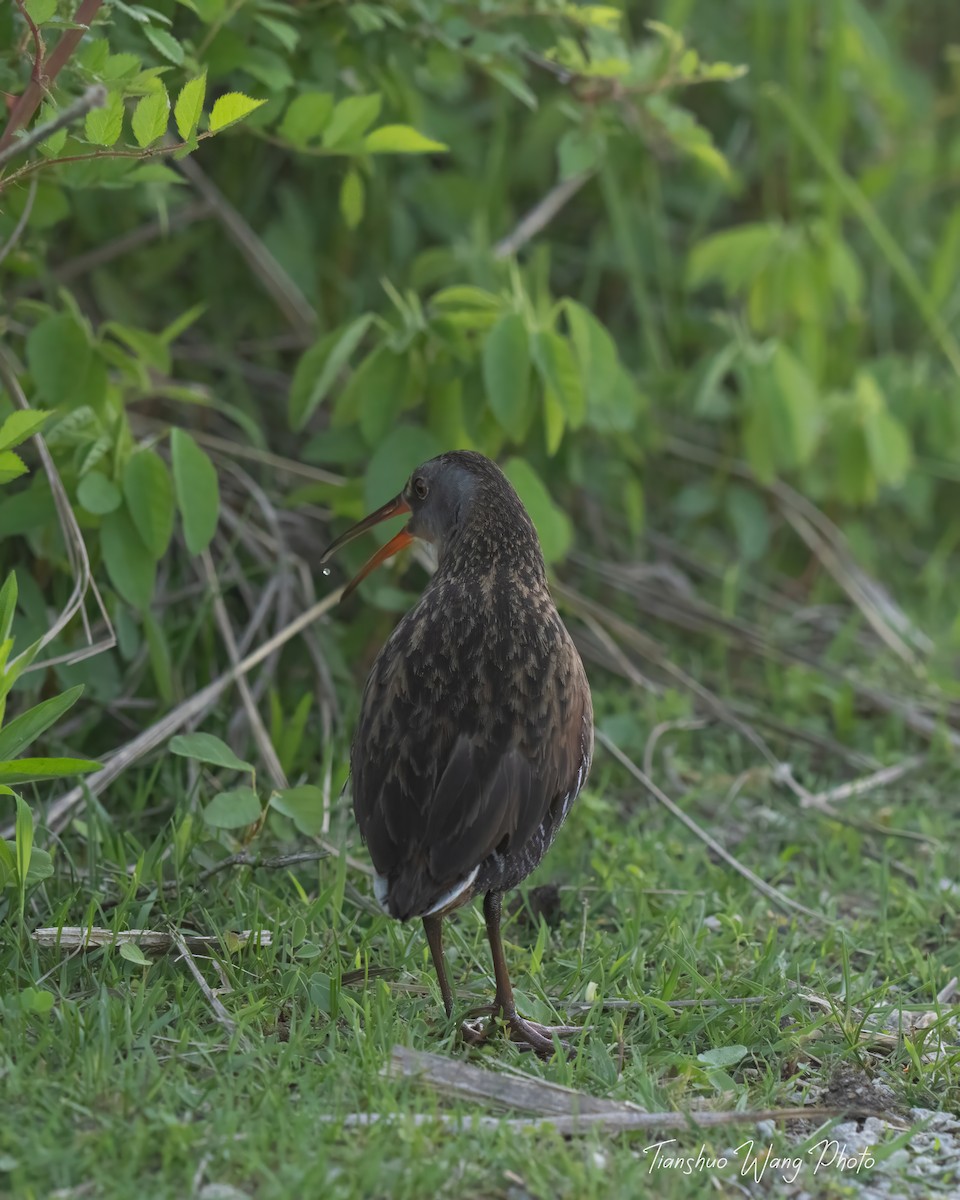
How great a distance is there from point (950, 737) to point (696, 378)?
1645mm

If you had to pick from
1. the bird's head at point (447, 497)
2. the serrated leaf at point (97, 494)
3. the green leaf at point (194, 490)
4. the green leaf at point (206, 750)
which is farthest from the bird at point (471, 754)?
the serrated leaf at point (97, 494)

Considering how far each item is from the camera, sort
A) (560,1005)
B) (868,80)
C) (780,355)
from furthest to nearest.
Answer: (868,80), (780,355), (560,1005)

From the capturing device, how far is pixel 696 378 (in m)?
5.66

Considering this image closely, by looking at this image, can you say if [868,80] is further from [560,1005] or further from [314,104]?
[560,1005]

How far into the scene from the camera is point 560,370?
4.27 metres

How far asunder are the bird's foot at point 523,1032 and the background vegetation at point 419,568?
0.06 m

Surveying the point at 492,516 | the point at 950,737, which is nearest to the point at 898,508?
the point at 950,737

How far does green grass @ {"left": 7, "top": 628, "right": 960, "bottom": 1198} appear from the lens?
2588 millimetres

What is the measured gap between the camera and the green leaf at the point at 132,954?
3.16 m

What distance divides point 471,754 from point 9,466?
1.16 m

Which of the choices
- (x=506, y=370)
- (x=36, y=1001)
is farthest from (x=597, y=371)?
(x=36, y=1001)

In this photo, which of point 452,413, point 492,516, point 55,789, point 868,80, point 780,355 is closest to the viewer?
point 492,516

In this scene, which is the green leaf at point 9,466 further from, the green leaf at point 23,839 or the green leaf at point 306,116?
the green leaf at point 306,116

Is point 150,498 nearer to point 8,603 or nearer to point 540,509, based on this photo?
point 8,603
